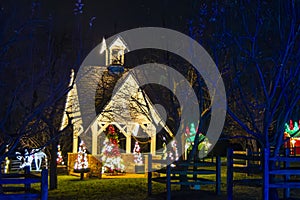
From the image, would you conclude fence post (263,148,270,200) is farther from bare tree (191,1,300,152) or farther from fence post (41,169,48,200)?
fence post (41,169,48,200)

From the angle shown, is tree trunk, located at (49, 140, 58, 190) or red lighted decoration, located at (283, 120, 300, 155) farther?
red lighted decoration, located at (283, 120, 300, 155)

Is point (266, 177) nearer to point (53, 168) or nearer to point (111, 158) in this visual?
point (53, 168)

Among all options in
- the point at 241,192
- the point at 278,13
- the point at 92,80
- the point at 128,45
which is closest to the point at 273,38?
the point at 278,13

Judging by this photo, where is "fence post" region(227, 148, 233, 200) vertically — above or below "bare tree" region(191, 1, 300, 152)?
below

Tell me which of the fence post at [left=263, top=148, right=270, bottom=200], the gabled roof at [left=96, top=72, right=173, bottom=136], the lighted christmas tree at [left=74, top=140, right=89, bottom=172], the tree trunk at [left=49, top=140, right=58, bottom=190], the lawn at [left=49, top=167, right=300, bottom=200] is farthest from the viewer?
the lighted christmas tree at [left=74, top=140, right=89, bottom=172]

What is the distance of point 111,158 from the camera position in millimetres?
19828

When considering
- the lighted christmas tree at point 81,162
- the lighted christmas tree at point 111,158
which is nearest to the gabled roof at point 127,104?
the lighted christmas tree at point 111,158

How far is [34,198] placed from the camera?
7.52 m

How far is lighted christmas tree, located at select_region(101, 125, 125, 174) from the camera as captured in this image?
19.6 meters

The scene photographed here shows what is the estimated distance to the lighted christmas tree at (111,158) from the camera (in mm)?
19609

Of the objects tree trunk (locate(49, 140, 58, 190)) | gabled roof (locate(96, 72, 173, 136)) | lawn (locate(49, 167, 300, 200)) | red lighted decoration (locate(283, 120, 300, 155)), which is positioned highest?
gabled roof (locate(96, 72, 173, 136))

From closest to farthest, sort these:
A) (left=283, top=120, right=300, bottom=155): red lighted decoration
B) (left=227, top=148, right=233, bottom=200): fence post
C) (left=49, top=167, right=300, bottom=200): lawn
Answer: (left=227, top=148, right=233, bottom=200): fence post
(left=49, top=167, right=300, bottom=200): lawn
(left=283, top=120, right=300, bottom=155): red lighted decoration

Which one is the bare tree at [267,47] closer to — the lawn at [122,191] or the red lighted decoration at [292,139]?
the lawn at [122,191]

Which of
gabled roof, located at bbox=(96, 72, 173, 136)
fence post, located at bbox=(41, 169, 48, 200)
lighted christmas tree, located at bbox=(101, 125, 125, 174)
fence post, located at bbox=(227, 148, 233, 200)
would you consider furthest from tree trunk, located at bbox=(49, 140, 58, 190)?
fence post, located at bbox=(41, 169, 48, 200)
